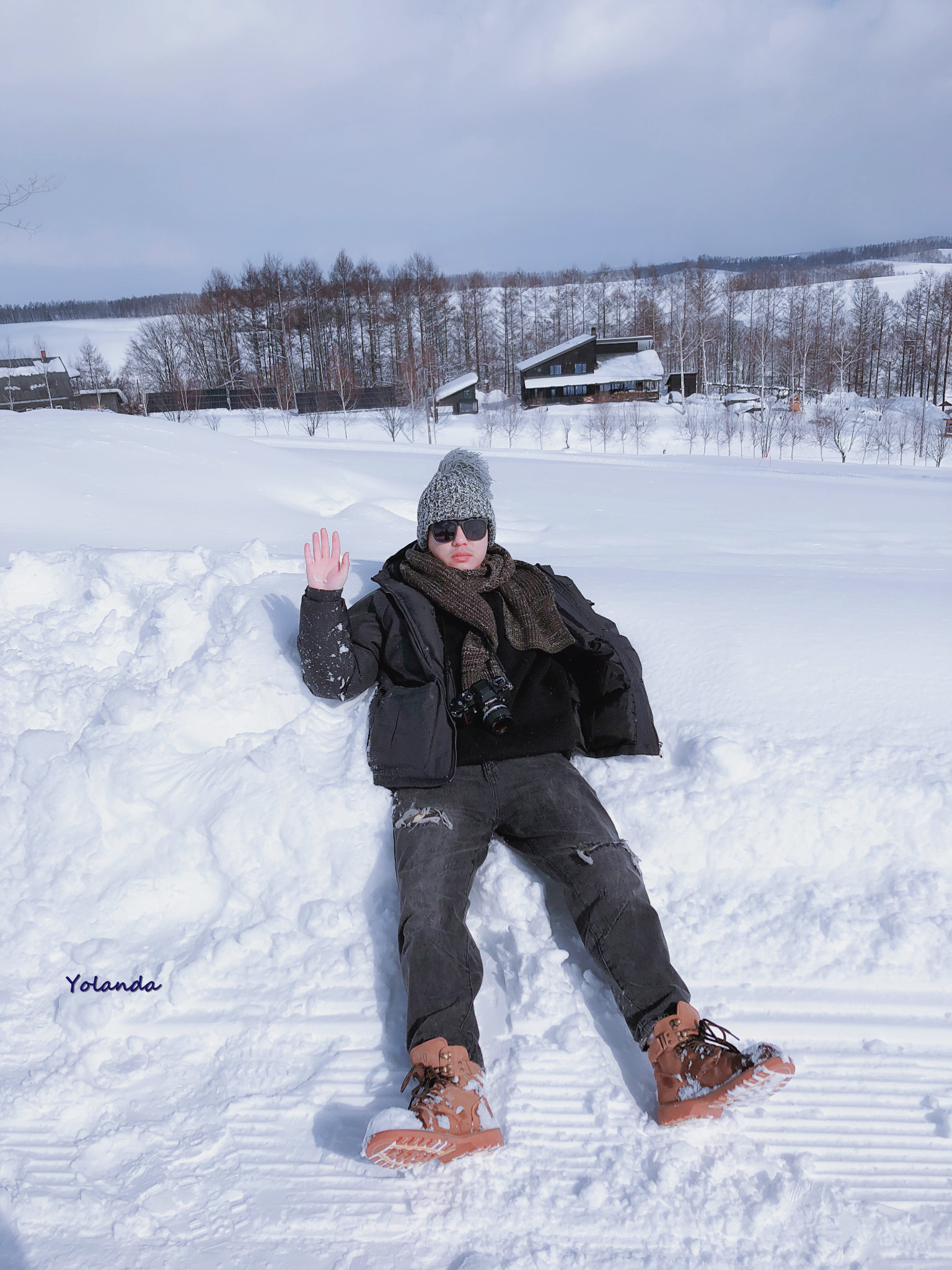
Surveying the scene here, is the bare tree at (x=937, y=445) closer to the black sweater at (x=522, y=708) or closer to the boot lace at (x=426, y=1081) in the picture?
the black sweater at (x=522, y=708)

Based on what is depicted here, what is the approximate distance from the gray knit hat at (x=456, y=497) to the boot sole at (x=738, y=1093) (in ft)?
6.24

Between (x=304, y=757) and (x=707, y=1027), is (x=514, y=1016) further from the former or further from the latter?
(x=304, y=757)

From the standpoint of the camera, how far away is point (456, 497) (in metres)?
2.77

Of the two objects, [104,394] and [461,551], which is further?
[104,394]

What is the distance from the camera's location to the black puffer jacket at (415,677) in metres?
2.35

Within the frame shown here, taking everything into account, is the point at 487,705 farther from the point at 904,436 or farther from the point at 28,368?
the point at 28,368

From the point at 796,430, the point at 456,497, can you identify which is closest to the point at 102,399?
the point at 796,430

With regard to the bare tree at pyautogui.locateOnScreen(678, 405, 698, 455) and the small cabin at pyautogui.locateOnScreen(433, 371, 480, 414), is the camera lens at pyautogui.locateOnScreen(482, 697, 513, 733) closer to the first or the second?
the bare tree at pyautogui.locateOnScreen(678, 405, 698, 455)

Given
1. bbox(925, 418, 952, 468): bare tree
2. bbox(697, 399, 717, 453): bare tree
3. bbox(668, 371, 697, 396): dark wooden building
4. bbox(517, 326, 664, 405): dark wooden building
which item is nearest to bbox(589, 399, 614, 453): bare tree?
bbox(697, 399, 717, 453): bare tree

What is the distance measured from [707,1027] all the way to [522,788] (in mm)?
819

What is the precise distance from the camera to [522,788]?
2.28m

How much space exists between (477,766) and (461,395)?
37725 mm

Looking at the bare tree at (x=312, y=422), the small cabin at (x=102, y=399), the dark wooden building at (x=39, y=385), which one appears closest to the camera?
the bare tree at (x=312, y=422)

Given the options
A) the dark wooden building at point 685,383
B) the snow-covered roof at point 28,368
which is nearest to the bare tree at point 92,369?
the snow-covered roof at point 28,368
